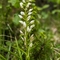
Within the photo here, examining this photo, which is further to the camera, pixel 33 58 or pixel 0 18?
pixel 0 18

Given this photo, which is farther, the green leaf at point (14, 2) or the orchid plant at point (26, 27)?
the green leaf at point (14, 2)

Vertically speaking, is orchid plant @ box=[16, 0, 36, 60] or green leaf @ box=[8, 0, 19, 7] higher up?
green leaf @ box=[8, 0, 19, 7]

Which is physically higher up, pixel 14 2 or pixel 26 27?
pixel 14 2

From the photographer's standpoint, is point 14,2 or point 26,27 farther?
point 14,2

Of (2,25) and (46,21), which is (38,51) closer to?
(2,25)

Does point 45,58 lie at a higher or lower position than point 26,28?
lower

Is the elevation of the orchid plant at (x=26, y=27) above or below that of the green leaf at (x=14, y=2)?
below

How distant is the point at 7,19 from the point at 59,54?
983 millimetres

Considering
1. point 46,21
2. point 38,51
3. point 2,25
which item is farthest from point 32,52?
point 46,21

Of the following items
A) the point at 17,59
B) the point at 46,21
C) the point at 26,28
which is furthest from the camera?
the point at 46,21

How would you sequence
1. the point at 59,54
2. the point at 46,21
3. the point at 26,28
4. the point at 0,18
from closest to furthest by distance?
the point at 26,28 → the point at 59,54 → the point at 0,18 → the point at 46,21

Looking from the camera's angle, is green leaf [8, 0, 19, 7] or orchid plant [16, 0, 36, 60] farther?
green leaf [8, 0, 19, 7]

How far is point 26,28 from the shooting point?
199 centimetres

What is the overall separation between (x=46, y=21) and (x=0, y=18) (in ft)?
5.04
